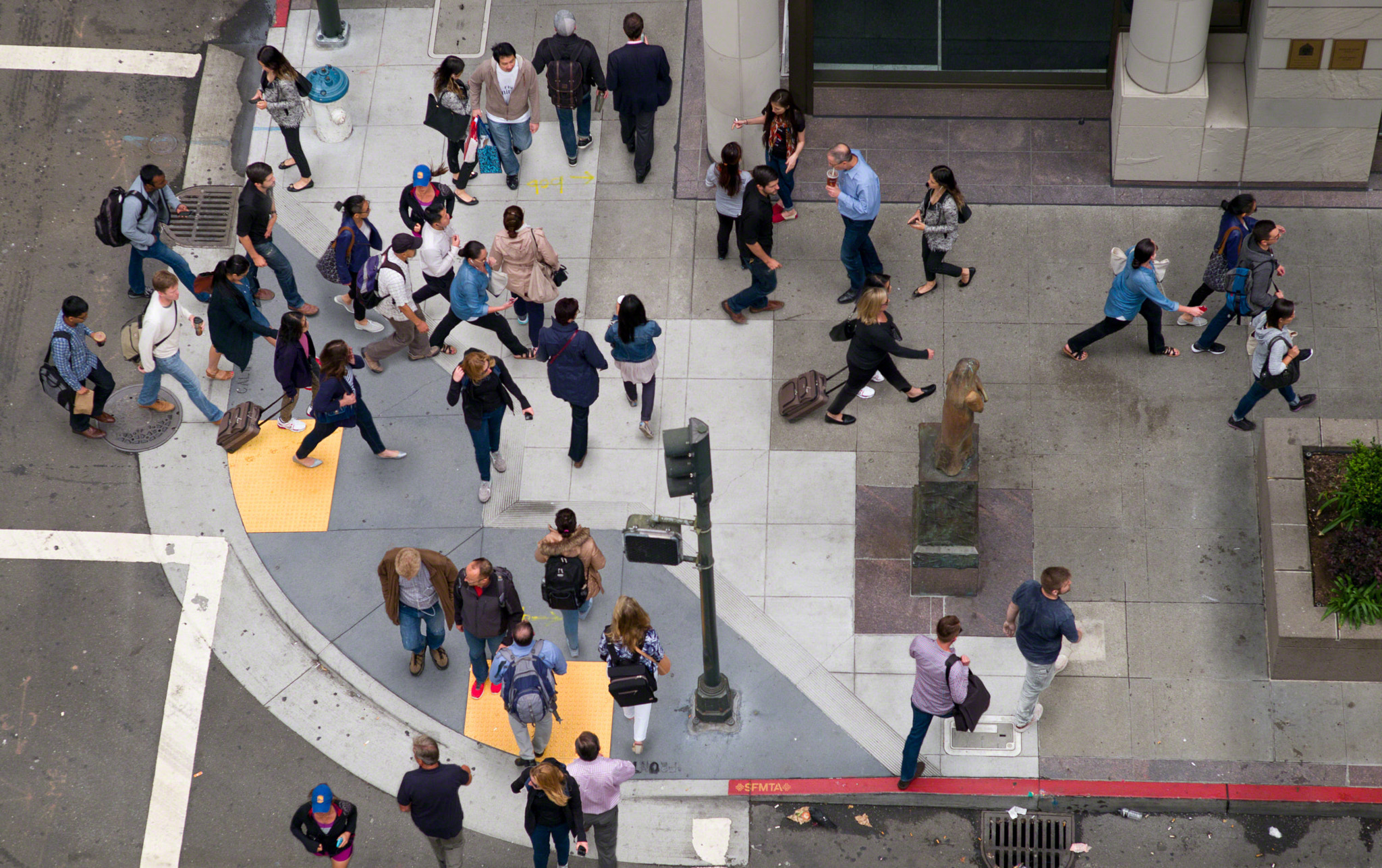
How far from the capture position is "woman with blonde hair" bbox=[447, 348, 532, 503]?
12727 millimetres

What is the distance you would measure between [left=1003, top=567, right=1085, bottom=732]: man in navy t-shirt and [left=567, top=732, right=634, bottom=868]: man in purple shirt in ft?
10.5

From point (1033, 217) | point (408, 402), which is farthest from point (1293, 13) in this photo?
point (408, 402)

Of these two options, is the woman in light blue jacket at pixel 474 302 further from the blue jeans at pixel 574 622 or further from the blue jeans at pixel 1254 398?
the blue jeans at pixel 1254 398

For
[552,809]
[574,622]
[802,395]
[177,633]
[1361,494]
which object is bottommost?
[552,809]

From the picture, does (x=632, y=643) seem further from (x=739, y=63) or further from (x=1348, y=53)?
(x=1348, y=53)

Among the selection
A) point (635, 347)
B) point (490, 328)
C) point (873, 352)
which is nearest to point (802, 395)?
point (873, 352)

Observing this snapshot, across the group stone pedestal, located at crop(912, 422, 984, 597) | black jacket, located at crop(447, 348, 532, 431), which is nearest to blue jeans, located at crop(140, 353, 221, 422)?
black jacket, located at crop(447, 348, 532, 431)

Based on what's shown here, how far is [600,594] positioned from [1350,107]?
9.03 metres

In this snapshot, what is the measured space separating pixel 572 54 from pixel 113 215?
15.9ft

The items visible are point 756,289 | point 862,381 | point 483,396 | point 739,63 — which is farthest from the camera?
point 739,63

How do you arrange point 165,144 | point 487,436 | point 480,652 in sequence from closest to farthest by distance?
point 480,652 < point 487,436 < point 165,144

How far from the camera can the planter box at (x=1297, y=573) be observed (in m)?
A: 12.3

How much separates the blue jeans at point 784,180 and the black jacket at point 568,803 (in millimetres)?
6810

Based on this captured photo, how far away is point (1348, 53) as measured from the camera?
587 inches
